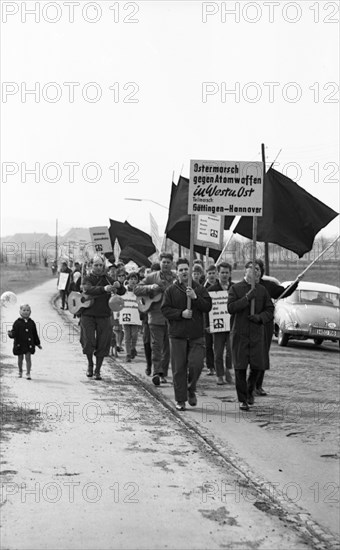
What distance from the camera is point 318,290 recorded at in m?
24.2

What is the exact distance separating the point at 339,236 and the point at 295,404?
121 inches

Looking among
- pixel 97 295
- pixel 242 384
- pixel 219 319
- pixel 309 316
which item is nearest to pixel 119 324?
pixel 97 295

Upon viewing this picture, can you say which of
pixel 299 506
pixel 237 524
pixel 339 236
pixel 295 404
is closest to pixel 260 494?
pixel 299 506

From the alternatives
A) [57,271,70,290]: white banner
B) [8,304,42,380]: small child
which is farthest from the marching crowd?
[57,271,70,290]: white banner

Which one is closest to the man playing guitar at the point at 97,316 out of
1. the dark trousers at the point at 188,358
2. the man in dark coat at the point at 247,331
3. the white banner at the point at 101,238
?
the dark trousers at the point at 188,358

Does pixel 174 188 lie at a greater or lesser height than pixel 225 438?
greater

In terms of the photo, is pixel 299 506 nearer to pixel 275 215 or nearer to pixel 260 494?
pixel 260 494

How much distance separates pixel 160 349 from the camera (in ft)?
46.1

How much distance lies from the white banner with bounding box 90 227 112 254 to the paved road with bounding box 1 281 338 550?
Result: 9.71 m

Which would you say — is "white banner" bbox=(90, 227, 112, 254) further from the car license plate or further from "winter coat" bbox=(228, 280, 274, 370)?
"winter coat" bbox=(228, 280, 274, 370)

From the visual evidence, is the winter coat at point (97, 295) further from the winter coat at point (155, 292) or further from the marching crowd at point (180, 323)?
the winter coat at point (155, 292)

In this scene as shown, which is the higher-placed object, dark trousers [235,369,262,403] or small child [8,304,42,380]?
small child [8,304,42,380]

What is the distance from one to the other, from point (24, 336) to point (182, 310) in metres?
3.44

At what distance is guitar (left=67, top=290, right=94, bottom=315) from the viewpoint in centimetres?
1481
